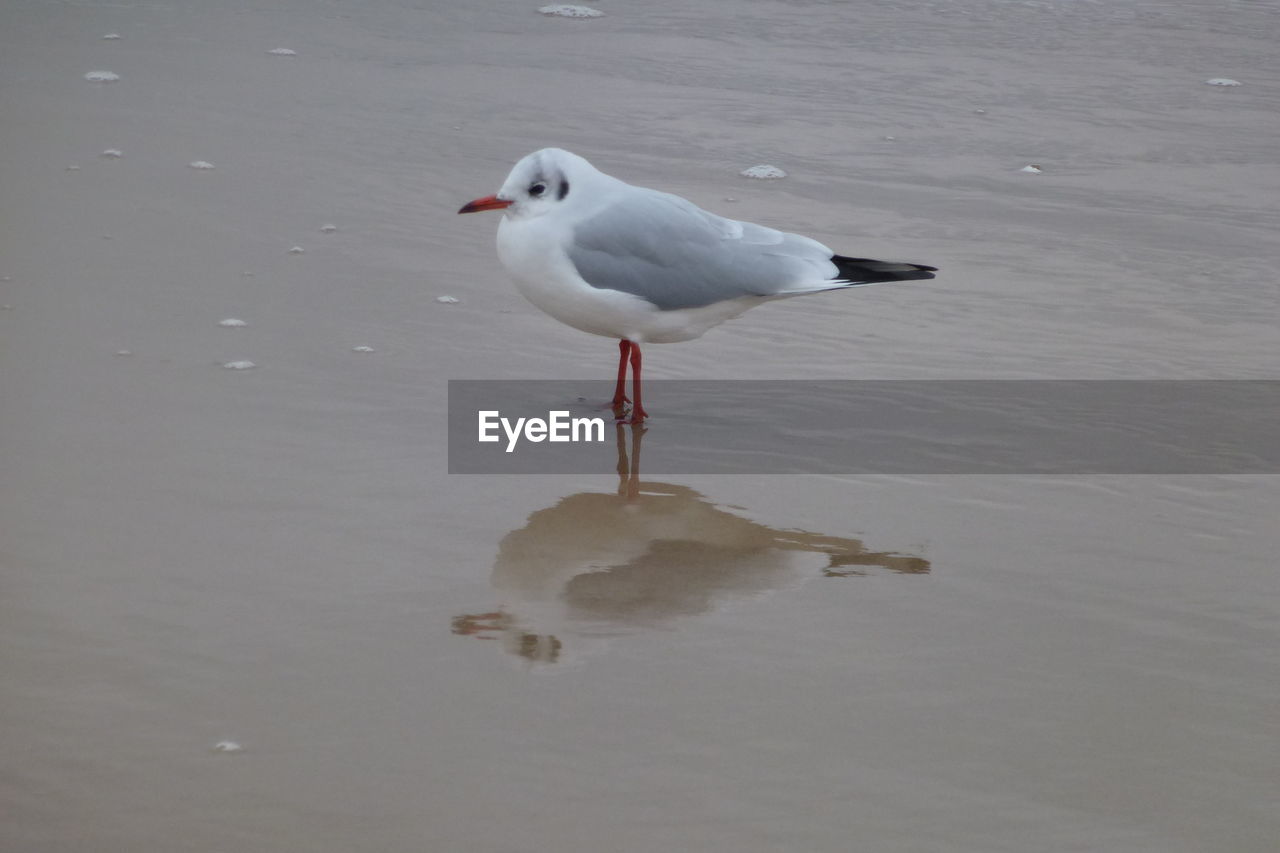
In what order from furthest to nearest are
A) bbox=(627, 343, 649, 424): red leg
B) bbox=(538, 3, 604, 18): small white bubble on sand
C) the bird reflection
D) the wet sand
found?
bbox=(538, 3, 604, 18): small white bubble on sand < bbox=(627, 343, 649, 424): red leg < the bird reflection < the wet sand

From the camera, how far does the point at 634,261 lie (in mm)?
3861

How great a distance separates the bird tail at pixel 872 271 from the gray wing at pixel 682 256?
0.10ft

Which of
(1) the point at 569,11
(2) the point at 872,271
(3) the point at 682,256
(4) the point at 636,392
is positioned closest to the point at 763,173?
(2) the point at 872,271

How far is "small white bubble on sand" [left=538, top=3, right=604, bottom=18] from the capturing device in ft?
29.9

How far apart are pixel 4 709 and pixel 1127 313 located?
3.54 m

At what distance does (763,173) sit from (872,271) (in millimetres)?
2369

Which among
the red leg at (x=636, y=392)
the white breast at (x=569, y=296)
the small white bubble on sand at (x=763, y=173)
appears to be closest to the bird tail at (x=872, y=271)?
the white breast at (x=569, y=296)

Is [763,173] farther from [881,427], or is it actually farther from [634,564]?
[634,564]

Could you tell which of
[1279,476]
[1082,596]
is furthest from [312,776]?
[1279,476]

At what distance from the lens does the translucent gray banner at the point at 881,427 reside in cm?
371

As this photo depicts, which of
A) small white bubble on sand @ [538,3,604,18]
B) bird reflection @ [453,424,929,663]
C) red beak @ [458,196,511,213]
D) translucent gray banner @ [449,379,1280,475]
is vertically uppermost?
small white bubble on sand @ [538,3,604,18]

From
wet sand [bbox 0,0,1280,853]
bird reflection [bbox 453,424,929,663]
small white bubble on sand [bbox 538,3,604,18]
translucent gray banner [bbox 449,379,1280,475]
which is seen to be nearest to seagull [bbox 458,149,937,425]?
translucent gray banner [bbox 449,379,1280,475]

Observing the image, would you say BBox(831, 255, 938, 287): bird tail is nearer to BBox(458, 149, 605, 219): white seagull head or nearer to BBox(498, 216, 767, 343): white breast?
BBox(498, 216, 767, 343): white breast

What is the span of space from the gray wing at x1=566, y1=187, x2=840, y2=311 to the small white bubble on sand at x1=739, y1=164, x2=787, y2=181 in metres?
2.23
